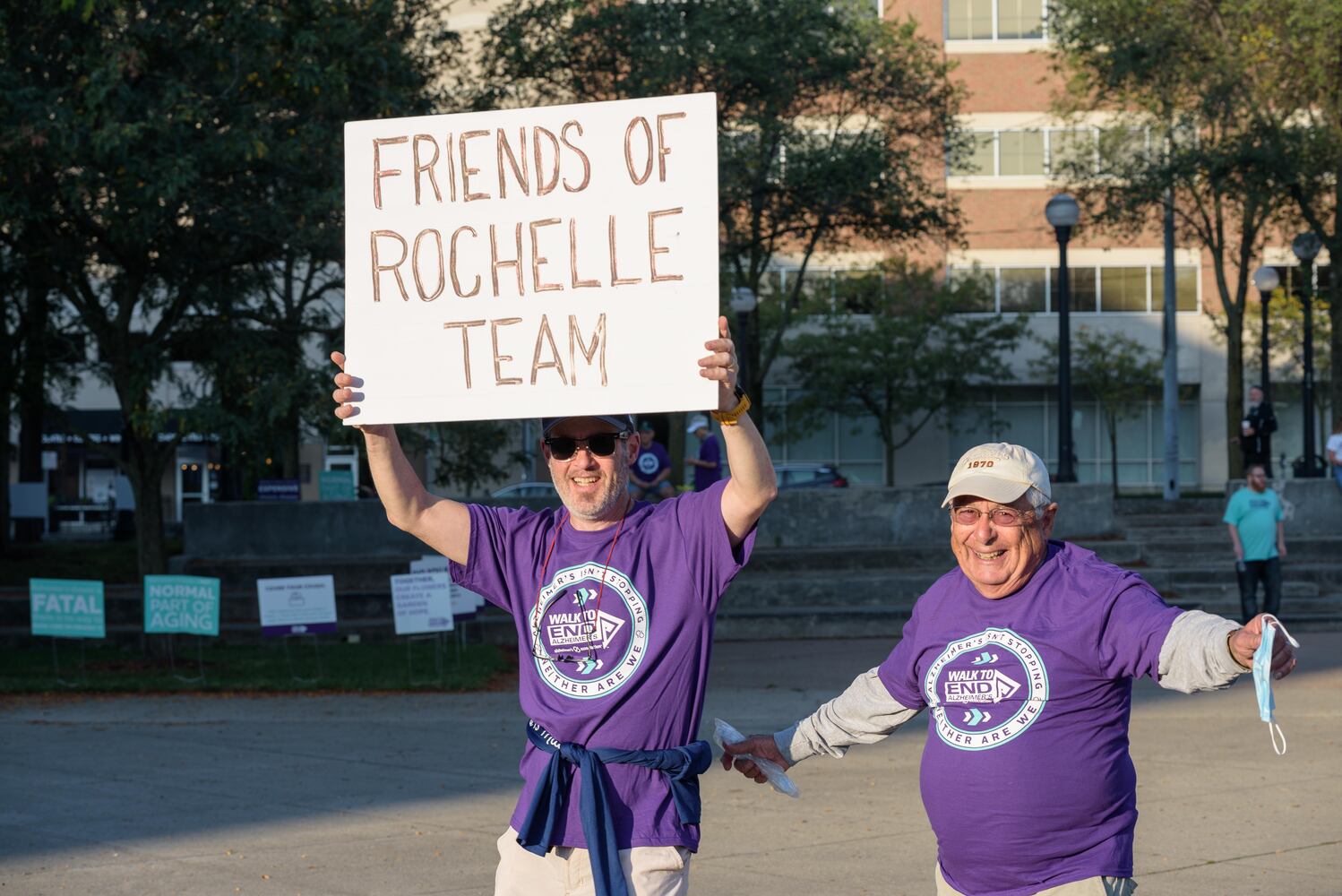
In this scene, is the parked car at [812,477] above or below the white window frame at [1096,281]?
below

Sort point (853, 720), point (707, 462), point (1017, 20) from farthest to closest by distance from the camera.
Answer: point (1017, 20) < point (707, 462) < point (853, 720)

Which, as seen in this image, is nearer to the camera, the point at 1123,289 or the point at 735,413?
the point at 735,413

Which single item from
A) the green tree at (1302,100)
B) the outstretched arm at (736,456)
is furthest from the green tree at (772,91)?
the outstretched arm at (736,456)

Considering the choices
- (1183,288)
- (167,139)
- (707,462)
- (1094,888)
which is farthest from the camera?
(1183,288)

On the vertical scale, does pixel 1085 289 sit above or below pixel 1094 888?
above

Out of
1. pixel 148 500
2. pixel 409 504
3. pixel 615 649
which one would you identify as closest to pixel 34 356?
pixel 148 500

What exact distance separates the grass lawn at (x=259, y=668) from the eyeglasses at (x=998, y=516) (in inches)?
468

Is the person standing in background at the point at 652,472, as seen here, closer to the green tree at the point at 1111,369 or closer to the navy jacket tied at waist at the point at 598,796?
the navy jacket tied at waist at the point at 598,796

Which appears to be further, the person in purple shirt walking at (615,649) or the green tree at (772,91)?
the green tree at (772,91)

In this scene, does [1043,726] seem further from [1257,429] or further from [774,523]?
[1257,429]

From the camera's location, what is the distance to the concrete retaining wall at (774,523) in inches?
883

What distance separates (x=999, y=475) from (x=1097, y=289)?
53985 millimetres

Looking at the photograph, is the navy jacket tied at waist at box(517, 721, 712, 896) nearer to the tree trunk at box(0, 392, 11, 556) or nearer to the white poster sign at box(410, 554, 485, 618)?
the white poster sign at box(410, 554, 485, 618)

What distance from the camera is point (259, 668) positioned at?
1695 cm
